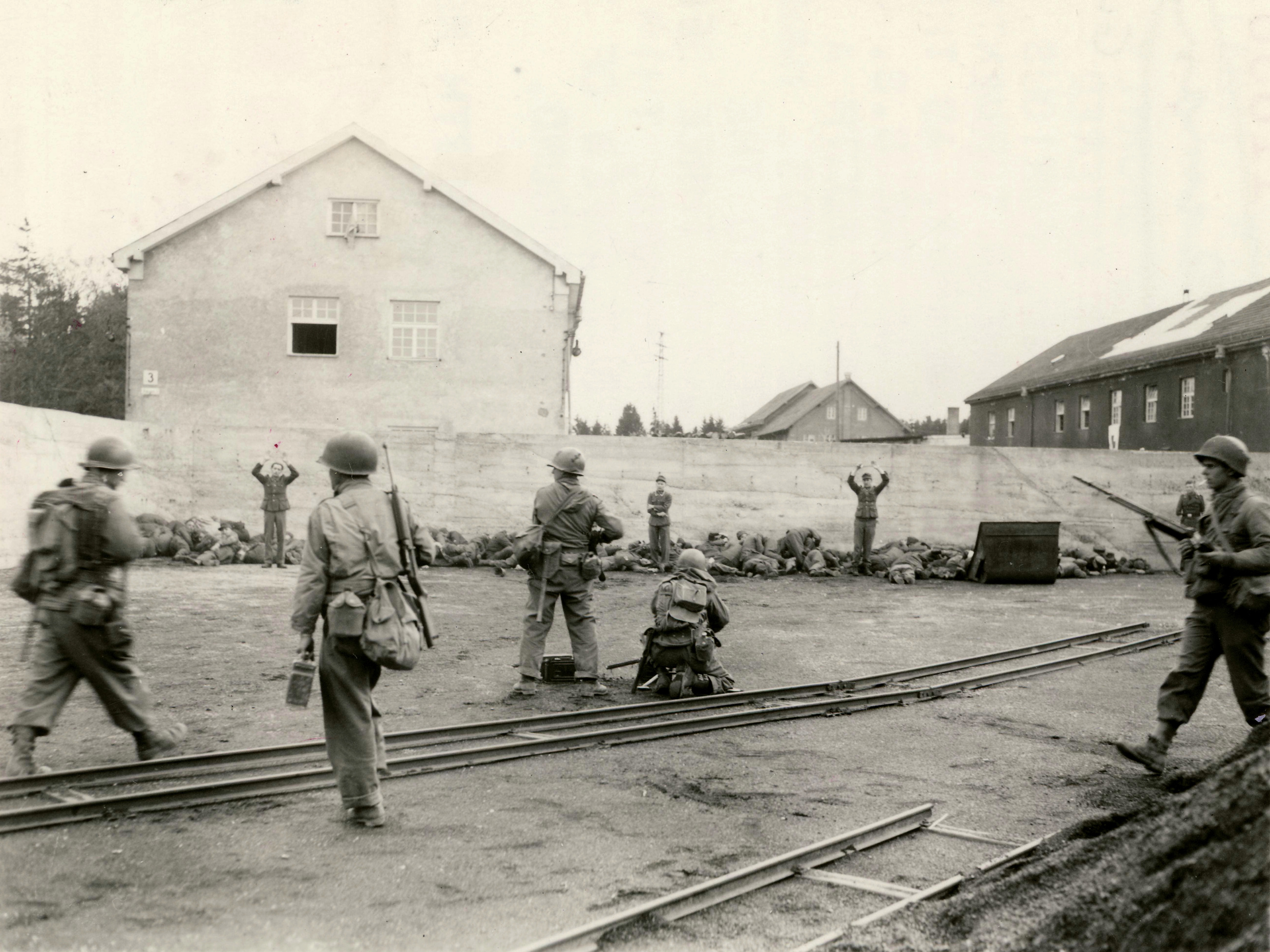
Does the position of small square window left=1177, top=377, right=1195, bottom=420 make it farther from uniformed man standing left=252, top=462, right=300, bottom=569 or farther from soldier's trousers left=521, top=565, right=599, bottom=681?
soldier's trousers left=521, top=565, right=599, bottom=681

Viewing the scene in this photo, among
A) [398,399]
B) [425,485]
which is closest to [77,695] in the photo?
[425,485]

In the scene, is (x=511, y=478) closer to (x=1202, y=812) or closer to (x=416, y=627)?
(x=416, y=627)

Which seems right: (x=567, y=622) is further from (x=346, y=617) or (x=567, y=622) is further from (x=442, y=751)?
(x=346, y=617)

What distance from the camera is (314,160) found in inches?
1104

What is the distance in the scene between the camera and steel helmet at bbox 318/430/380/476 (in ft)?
19.4

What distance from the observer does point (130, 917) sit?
420cm

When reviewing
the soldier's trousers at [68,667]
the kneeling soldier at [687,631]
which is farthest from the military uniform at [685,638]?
the soldier's trousers at [68,667]

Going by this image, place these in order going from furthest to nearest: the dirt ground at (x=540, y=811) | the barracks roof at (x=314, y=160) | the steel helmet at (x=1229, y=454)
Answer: the barracks roof at (x=314, y=160) < the steel helmet at (x=1229, y=454) < the dirt ground at (x=540, y=811)

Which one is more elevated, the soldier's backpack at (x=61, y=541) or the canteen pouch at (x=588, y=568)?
the soldier's backpack at (x=61, y=541)

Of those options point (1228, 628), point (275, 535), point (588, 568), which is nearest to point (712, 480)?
point (275, 535)

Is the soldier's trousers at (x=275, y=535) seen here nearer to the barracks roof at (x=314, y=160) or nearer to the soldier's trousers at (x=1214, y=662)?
the barracks roof at (x=314, y=160)

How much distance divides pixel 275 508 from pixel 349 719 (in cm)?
1495

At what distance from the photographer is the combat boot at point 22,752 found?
6.08 meters

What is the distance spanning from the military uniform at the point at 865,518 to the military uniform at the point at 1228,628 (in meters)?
14.6
